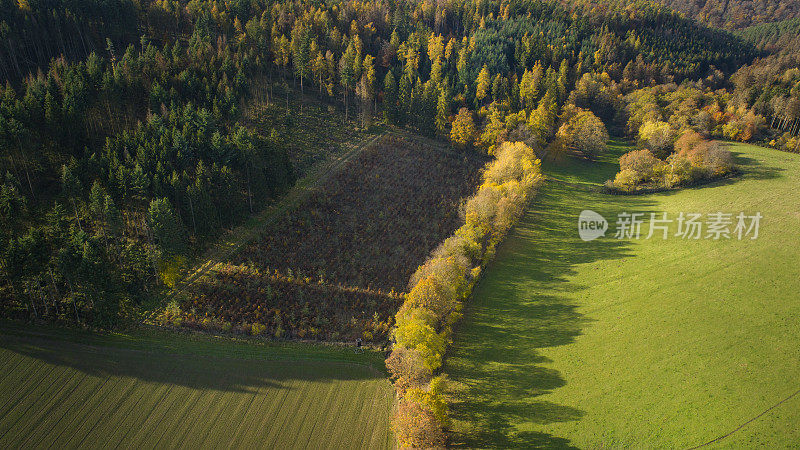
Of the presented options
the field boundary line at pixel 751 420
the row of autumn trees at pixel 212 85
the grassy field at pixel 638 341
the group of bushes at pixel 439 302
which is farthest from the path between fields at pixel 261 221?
the field boundary line at pixel 751 420

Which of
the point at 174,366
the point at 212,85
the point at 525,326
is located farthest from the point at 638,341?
the point at 212,85

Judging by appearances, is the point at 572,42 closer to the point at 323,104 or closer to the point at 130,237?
the point at 323,104

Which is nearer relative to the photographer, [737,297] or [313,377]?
[313,377]

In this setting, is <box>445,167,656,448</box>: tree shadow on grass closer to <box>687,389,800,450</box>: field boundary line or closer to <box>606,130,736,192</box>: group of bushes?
<box>606,130,736,192</box>: group of bushes

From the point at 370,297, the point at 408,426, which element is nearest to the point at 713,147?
the point at 370,297

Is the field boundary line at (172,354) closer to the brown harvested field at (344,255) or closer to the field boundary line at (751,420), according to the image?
the brown harvested field at (344,255)

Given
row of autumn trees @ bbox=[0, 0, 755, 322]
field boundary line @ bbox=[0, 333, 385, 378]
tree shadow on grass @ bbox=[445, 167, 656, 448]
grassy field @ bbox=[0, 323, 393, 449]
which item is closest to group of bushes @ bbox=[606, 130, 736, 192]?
tree shadow on grass @ bbox=[445, 167, 656, 448]
